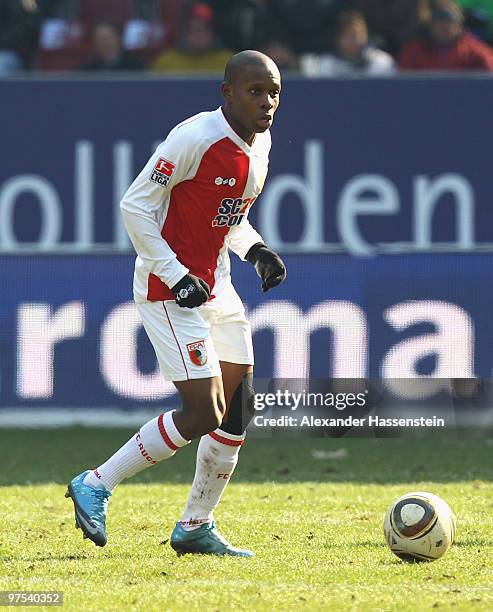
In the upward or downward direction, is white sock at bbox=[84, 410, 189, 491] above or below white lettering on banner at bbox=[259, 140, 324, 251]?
above

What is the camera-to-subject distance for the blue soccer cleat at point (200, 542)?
21.8 feet

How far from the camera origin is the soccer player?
632 cm

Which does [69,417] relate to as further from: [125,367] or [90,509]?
[90,509]

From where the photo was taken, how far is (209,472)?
6711 millimetres

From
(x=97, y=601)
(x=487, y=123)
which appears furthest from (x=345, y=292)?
(x=97, y=601)

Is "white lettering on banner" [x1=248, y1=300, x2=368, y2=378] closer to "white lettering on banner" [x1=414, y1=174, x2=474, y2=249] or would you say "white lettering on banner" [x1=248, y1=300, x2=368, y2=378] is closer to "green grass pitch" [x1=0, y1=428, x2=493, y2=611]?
"green grass pitch" [x1=0, y1=428, x2=493, y2=611]

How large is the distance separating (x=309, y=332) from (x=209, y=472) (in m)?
4.03

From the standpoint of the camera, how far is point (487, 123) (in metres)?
13.1

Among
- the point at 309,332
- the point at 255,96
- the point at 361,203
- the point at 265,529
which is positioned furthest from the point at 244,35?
the point at 255,96

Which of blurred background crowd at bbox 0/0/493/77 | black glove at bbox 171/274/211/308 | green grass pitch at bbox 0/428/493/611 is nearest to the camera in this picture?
green grass pitch at bbox 0/428/493/611

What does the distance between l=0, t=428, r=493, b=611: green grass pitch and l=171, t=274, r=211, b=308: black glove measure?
117cm

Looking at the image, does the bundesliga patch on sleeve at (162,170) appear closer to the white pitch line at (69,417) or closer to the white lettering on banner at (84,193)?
the white pitch line at (69,417)

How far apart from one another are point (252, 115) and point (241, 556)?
202 centimetres

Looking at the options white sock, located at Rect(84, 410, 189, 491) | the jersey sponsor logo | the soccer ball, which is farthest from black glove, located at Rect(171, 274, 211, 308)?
the soccer ball
